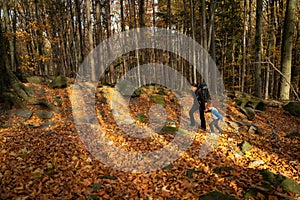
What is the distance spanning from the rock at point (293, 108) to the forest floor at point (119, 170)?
11.5 feet

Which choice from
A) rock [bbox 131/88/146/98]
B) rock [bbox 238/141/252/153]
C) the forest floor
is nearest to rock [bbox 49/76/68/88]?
the forest floor

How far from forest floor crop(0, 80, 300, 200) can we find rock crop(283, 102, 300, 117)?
3.52 meters

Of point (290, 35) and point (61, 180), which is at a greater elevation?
point (290, 35)

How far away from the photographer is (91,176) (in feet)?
15.1

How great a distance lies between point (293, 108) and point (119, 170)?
399 inches

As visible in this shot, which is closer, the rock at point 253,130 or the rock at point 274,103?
the rock at point 253,130

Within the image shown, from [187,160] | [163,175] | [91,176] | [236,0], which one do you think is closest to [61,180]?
[91,176]

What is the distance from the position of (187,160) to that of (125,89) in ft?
23.9

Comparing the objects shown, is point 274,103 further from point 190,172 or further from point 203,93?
point 190,172

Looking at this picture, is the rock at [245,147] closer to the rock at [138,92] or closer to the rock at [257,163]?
the rock at [257,163]

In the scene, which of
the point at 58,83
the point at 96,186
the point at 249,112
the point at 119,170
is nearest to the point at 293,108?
the point at 249,112

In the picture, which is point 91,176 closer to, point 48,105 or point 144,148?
point 144,148

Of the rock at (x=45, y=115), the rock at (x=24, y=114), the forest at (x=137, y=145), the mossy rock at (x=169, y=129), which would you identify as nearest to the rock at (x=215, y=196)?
the forest at (x=137, y=145)

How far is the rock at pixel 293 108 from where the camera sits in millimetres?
10531
